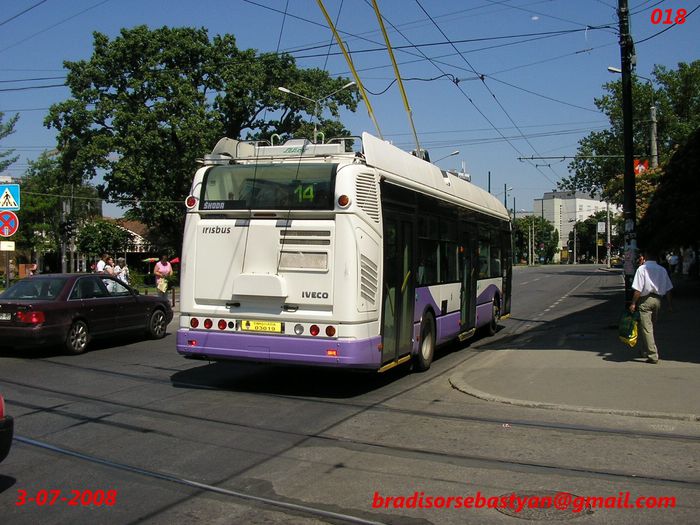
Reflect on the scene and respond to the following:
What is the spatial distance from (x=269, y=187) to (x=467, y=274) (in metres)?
5.78

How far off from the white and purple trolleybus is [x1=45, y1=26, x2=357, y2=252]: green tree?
32722mm

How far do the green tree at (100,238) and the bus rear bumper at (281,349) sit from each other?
57.2 m

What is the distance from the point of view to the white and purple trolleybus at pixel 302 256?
8.46m

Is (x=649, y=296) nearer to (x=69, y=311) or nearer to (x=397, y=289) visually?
(x=397, y=289)

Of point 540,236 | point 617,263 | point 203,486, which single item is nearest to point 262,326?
point 203,486

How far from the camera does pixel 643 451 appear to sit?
256 inches

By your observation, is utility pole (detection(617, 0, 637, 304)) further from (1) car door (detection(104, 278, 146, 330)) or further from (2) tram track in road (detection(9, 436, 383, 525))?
(2) tram track in road (detection(9, 436, 383, 525))

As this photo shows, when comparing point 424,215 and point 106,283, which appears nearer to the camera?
point 424,215

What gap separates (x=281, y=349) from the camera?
8648 millimetres

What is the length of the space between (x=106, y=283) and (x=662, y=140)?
43540 mm

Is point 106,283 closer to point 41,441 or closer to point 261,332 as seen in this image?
point 261,332

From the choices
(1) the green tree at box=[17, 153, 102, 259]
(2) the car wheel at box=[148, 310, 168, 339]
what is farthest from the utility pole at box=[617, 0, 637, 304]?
(1) the green tree at box=[17, 153, 102, 259]

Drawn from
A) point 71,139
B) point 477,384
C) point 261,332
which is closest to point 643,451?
point 477,384

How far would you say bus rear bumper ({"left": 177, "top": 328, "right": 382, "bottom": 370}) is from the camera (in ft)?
27.5
